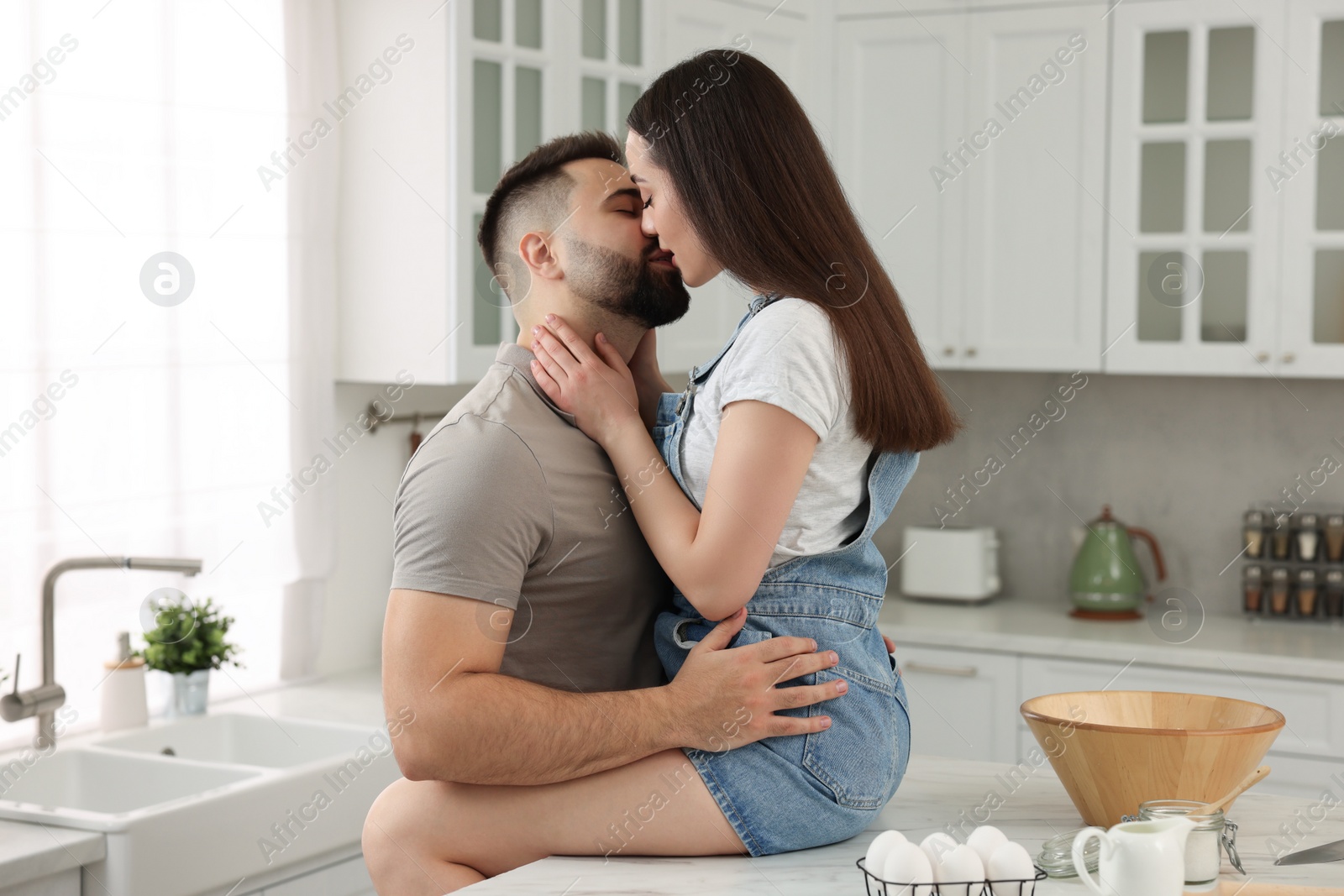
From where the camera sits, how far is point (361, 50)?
106 inches

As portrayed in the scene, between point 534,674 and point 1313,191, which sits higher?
point 1313,191

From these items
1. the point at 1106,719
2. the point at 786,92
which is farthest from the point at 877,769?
the point at 786,92

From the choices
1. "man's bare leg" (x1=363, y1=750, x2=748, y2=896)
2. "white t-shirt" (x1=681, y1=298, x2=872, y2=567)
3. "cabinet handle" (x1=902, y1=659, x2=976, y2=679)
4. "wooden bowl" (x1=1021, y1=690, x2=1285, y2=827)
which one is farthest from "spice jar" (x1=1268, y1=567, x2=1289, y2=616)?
"man's bare leg" (x1=363, y1=750, x2=748, y2=896)

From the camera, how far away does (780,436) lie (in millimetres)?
1222

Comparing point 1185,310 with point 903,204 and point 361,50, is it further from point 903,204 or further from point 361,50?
point 361,50

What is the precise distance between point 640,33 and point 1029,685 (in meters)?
1.70

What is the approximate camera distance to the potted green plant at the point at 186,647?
7.87ft

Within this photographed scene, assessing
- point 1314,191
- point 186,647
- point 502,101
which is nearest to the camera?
point 186,647

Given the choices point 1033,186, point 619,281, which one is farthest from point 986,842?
point 1033,186

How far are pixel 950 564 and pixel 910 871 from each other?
7.88 ft

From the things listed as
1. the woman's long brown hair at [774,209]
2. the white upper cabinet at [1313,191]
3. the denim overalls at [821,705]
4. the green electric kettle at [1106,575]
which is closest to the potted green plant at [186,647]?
the denim overalls at [821,705]

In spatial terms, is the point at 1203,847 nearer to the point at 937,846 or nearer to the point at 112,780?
the point at 937,846

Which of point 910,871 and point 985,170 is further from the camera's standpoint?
point 985,170

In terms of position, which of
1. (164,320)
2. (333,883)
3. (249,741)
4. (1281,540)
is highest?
(164,320)
